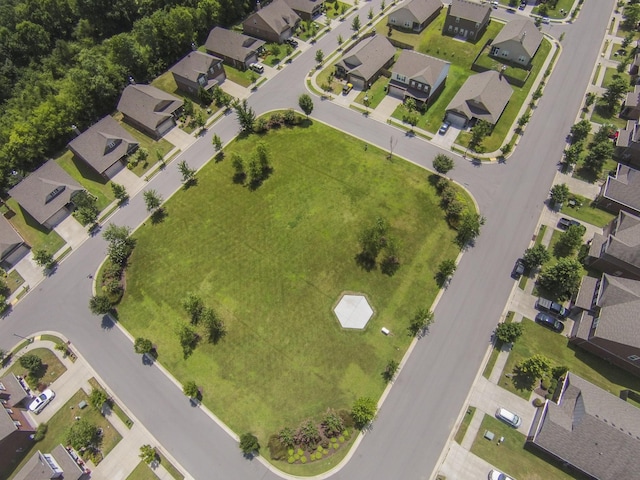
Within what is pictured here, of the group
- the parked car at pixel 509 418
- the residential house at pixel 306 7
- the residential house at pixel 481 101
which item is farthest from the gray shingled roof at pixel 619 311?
the residential house at pixel 306 7

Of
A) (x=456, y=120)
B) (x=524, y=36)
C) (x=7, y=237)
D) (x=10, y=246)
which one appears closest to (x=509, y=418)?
(x=456, y=120)

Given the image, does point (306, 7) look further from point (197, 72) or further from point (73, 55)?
point (73, 55)

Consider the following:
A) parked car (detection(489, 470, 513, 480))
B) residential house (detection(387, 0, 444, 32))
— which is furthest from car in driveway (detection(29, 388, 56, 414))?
residential house (detection(387, 0, 444, 32))

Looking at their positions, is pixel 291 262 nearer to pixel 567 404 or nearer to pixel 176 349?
pixel 176 349

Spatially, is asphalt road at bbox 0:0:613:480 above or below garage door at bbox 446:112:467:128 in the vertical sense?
below

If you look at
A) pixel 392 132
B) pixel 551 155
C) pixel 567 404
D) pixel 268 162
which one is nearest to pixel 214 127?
pixel 268 162

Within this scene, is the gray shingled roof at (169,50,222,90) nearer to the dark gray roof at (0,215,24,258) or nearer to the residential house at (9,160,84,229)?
the residential house at (9,160,84,229)

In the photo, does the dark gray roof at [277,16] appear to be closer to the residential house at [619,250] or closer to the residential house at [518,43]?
the residential house at [518,43]
